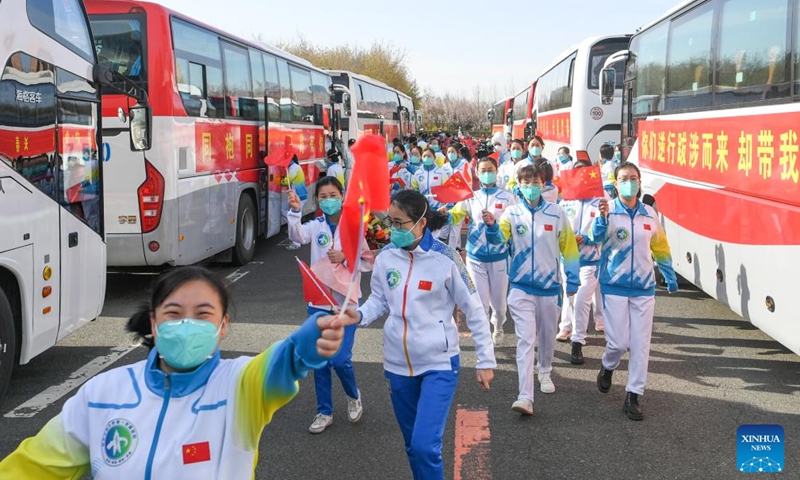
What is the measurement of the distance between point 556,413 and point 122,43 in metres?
6.44

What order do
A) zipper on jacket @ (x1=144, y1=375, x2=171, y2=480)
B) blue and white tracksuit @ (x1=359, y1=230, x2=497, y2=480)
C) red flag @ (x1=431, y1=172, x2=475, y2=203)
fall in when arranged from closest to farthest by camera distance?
1. zipper on jacket @ (x1=144, y1=375, x2=171, y2=480)
2. blue and white tracksuit @ (x1=359, y1=230, x2=497, y2=480)
3. red flag @ (x1=431, y1=172, x2=475, y2=203)

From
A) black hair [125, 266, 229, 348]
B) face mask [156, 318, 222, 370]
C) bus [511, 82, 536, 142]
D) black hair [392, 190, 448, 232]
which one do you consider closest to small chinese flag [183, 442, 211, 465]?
face mask [156, 318, 222, 370]

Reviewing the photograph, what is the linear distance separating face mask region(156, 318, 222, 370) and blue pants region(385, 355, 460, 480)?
1780mm

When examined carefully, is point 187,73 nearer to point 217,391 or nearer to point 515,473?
point 515,473

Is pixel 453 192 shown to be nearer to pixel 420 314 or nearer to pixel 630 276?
pixel 630 276

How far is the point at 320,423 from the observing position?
5148 millimetres

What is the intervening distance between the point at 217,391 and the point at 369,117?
25111 millimetres

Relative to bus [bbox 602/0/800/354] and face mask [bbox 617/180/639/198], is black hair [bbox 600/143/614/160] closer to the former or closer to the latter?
bus [bbox 602/0/800/354]

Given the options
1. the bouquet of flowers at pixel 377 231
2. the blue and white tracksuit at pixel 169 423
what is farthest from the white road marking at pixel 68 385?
the blue and white tracksuit at pixel 169 423

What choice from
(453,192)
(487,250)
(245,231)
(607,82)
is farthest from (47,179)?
(607,82)

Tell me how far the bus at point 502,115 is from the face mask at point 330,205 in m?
33.4

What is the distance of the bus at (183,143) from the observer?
887cm

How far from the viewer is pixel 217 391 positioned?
208cm

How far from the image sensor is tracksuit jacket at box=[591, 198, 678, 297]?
5.55 meters
